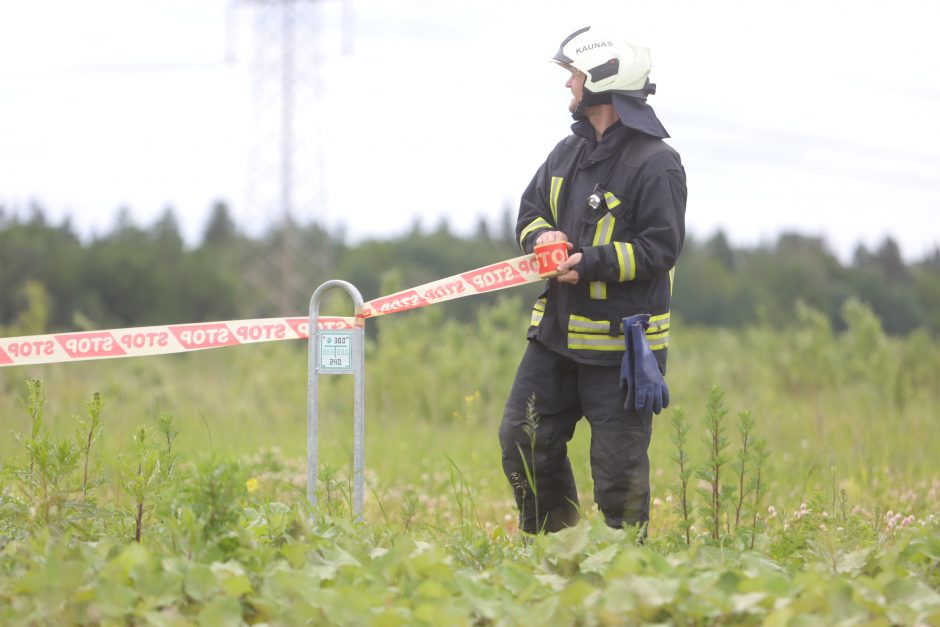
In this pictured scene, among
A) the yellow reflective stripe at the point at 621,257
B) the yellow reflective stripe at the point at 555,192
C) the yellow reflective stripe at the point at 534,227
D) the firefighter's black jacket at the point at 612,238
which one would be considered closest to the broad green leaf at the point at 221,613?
the firefighter's black jacket at the point at 612,238

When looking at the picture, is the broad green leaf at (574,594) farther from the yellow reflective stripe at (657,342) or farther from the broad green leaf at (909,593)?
the yellow reflective stripe at (657,342)

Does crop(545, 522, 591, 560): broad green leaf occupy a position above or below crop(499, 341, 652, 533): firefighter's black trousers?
below

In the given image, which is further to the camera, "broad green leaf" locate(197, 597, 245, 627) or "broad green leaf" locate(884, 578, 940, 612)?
"broad green leaf" locate(884, 578, 940, 612)

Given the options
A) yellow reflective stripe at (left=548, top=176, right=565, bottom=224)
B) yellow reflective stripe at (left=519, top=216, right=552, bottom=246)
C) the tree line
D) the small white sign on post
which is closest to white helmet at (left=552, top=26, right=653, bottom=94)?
yellow reflective stripe at (left=548, top=176, right=565, bottom=224)

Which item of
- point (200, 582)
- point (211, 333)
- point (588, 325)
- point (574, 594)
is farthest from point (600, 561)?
point (211, 333)

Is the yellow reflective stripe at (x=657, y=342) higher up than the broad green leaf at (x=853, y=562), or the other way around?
the yellow reflective stripe at (x=657, y=342)

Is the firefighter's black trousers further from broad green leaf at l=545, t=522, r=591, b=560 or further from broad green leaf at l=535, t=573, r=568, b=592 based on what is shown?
broad green leaf at l=535, t=573, r=568, b=592

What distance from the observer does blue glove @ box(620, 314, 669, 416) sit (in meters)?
4.37

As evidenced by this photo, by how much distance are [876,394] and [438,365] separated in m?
4.57

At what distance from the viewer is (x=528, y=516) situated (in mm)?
4910

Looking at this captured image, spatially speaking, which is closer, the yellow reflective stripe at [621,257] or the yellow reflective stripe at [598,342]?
the yellow reflective stripe at [621,257]

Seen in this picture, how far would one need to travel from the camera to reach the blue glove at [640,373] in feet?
14.3

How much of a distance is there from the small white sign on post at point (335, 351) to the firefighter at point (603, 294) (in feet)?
2.60

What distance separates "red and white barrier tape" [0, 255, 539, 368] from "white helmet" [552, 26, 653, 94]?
2.59 ft
